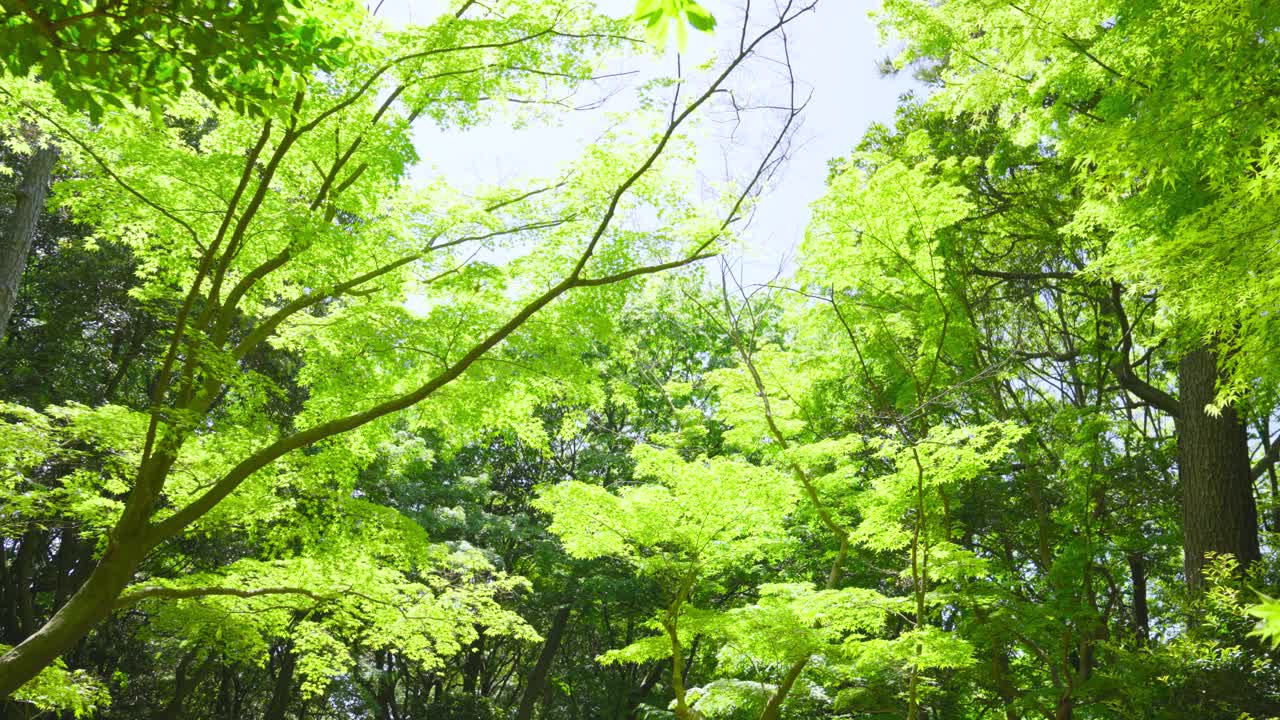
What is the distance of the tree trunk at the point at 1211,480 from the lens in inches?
243

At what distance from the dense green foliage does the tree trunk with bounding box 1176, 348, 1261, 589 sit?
0.03m

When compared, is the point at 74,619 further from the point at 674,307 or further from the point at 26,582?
the point at 26,582

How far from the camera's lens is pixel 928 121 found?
8.87 meters

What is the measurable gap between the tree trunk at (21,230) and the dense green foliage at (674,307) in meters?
0.07

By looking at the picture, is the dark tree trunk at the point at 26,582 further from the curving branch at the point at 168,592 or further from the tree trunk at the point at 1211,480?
the tree trunk at the point at 1211,480

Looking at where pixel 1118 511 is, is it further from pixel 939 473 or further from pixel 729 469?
pixel 729 469

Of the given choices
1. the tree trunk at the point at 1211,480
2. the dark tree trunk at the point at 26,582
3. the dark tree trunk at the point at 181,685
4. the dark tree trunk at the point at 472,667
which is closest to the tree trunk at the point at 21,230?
the dark tree trunk at the point at 26,582

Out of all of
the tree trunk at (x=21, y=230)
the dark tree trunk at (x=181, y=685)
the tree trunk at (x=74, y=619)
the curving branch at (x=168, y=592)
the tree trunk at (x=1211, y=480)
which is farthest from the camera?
the dark tree trunk at (x=181, y=685)

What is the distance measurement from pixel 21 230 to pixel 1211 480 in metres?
11.9

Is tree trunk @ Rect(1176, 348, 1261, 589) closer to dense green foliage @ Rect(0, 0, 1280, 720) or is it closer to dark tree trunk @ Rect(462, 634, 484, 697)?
dense green foliage @ Rect(0, 0, 1280, 720)

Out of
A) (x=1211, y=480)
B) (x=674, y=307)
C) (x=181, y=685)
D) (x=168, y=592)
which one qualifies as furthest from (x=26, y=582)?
(x=1211, y=480)

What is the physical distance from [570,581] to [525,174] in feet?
27.0

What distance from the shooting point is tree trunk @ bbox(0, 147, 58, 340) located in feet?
26.6

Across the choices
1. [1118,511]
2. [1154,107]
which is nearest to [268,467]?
[1154,107]
